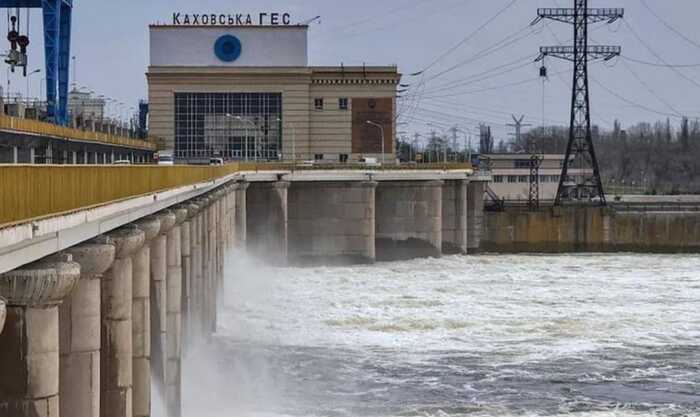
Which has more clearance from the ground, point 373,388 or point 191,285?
point 191,285

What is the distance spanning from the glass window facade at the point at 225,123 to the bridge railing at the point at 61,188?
82066mm

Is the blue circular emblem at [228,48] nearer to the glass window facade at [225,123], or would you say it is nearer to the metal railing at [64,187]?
the glass window facade at [225,123]

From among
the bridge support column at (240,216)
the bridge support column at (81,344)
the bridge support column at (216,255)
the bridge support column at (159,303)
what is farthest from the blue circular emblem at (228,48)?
the bridge support column at (81,344)

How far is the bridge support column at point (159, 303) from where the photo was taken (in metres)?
28.1

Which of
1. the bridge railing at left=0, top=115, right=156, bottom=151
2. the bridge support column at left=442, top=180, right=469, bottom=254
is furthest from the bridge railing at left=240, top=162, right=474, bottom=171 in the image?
the bridge railing at left=0, top=115, right=156, bottom=151

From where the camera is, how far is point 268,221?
79.1 m

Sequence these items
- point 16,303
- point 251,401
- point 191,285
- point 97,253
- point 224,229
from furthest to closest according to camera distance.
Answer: point 224,229 < point 191,285 < point 251,401 < point 97,253 < point 16,303

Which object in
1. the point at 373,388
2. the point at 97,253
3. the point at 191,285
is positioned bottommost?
the point at 373,388

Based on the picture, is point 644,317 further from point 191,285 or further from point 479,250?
point 479,250

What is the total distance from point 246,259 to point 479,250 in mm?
22743

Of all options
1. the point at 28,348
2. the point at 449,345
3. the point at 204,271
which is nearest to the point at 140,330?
the point at 28,348

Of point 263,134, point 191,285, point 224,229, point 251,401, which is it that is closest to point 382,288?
point 224,229

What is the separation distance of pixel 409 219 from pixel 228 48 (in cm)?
3526

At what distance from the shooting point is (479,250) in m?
91.7
